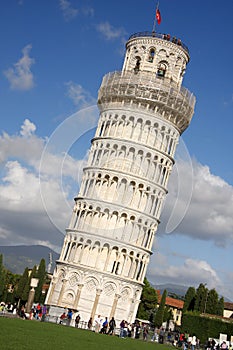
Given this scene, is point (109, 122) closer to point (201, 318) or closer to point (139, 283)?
point (139, 283)

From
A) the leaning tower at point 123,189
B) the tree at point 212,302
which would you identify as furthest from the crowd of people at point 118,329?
the tree at point 212,302

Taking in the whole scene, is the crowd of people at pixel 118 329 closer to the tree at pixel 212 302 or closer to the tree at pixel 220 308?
the tree at pixel 212 302

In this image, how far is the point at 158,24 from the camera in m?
56.3

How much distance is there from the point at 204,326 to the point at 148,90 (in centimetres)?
2699

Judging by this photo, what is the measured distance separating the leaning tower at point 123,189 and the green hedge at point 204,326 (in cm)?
1044

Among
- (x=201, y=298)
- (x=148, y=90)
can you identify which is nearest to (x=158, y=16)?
(x=148, y=90)

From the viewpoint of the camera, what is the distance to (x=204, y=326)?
5744 centimetres

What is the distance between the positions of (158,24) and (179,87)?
7.28 metres

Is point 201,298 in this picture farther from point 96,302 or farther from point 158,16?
point 158,16

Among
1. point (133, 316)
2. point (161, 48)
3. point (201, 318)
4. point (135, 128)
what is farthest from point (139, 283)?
point (161, 48)

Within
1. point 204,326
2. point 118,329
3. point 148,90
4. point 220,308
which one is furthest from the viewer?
point 220,308

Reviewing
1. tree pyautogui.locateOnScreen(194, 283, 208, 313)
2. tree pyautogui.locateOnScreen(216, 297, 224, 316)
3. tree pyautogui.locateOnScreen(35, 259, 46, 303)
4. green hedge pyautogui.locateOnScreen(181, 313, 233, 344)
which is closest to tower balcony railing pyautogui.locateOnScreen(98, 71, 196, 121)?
green hedge pyautogui.locateOnScreen(181, 313, 233, 344)

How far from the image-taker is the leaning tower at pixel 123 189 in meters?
49.3

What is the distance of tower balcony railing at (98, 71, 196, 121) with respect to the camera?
177ft
